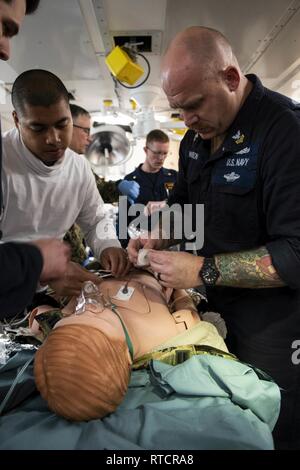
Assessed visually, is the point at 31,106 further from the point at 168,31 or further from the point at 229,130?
the point at 168,31

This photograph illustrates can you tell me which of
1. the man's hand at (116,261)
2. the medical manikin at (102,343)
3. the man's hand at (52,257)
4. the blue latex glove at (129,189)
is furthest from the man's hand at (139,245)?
the blue latex glove at (129,189)

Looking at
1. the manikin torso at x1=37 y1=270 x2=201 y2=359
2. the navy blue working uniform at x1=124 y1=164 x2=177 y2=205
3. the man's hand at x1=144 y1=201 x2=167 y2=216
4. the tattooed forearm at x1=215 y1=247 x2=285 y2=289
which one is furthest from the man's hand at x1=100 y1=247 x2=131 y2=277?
the navy blue working uniform at x1=124 y1=164 x2=177 y2=205

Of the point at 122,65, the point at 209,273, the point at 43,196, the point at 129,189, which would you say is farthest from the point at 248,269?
the point at 129,189

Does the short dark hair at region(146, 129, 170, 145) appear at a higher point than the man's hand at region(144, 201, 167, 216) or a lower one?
higher

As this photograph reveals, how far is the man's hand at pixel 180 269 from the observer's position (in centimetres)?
137

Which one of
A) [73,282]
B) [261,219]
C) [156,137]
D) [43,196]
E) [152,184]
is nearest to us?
[261,219]

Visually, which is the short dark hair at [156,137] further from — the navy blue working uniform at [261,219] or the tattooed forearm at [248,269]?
the tattooed forearm at [248,269]

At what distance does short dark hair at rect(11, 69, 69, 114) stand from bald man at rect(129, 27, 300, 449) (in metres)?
0.57

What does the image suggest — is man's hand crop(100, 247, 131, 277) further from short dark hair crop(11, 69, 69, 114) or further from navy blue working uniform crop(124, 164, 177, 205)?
navy blue working uniform crop(124, 164, 177, 205)

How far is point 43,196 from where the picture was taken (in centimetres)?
178

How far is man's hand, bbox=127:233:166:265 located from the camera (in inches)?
70.6

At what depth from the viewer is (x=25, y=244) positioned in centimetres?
92

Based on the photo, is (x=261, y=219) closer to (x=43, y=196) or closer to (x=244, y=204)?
(x=244, y=204)

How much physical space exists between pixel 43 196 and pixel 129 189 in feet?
6.69
